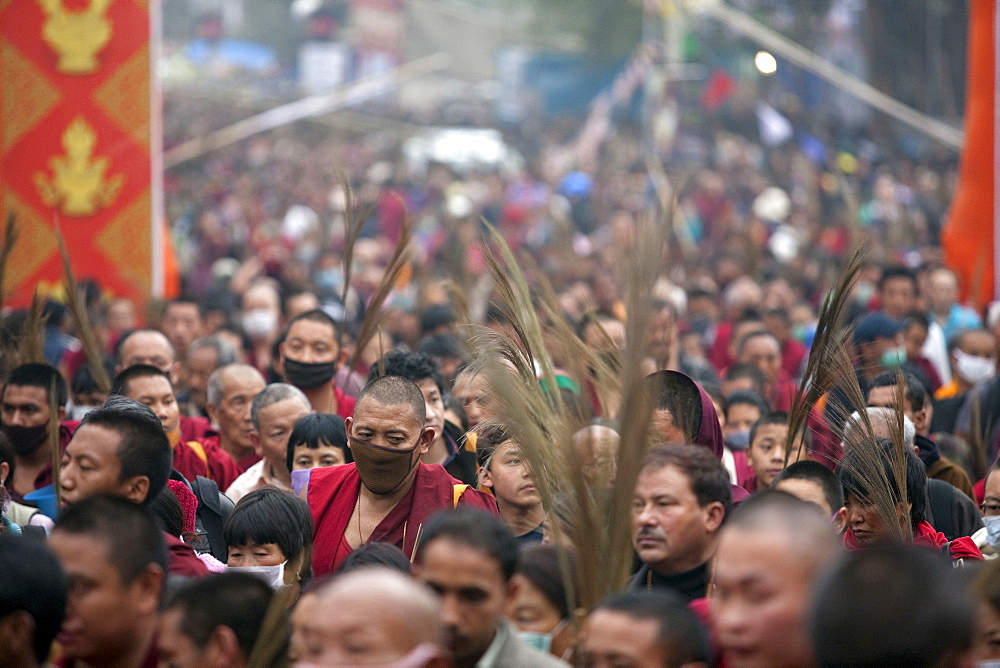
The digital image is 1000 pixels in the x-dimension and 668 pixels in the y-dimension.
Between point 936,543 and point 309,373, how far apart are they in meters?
3.09

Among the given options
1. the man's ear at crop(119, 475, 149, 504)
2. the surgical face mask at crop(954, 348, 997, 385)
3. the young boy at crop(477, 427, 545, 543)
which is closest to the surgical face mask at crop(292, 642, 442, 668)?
the man's ear at crop(119, 475, 149, 504)

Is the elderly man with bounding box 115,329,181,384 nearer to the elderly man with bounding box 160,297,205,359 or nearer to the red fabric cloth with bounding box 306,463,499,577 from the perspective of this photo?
the elderly man with bounding box 160,297,205,359

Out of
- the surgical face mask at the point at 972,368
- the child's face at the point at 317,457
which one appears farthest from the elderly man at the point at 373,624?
the surgical face mask at the point at 972,368

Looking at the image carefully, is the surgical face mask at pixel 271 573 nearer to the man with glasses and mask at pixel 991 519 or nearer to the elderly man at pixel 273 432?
the elderly man at pixel 273 432

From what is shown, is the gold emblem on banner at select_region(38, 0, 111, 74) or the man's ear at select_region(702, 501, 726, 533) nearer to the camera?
the man's ear at select_region(702, 501, 726, 533)

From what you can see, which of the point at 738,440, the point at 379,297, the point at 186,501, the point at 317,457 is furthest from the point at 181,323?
the point at 186,501

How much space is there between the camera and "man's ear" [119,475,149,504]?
368cm

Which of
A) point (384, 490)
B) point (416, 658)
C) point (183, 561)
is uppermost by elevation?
point (416, 658)

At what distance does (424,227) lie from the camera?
1750 cm

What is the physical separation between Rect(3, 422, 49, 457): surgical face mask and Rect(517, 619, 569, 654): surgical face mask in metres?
2.85

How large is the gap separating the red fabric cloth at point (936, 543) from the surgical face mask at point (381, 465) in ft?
4.91

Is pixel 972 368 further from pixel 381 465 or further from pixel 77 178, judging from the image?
pixel 77 178

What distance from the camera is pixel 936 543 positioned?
4156mm

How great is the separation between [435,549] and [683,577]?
0.79 meters
